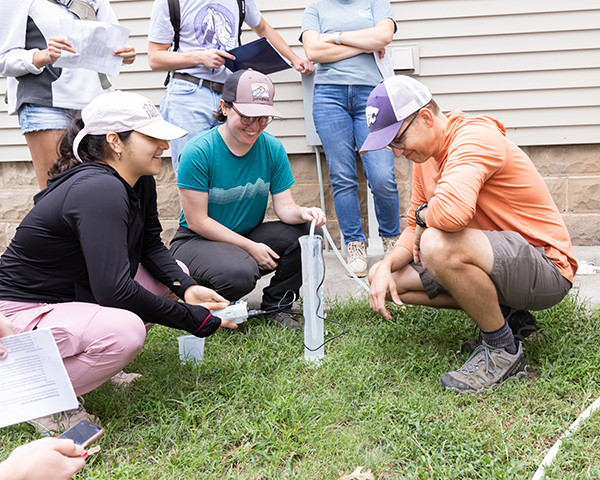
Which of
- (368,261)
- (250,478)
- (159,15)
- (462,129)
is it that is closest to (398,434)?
(250,478)

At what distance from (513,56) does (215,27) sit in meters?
2.39

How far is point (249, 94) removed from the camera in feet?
9.86

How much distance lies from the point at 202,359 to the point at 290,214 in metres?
1.02

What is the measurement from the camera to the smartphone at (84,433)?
1957 mm

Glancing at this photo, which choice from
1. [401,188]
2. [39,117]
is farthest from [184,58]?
[401,188]

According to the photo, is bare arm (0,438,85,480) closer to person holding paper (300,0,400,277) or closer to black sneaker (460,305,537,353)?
black sneaker (460,305,537,353)

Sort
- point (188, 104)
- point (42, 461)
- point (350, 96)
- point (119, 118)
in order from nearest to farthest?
point (42, 461) → point (119, 118) → point (188, 104) → point (350, 96)

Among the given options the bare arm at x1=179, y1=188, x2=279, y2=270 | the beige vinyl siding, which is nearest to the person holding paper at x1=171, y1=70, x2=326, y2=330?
the bare arm at x1=179, y1=188, x2=279, y2=270

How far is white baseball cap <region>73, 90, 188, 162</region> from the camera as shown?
229 cm

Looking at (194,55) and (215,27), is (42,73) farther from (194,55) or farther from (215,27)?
(215,27)

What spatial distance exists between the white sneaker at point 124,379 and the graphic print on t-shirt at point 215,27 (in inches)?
84.9

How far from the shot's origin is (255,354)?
2.82 meters

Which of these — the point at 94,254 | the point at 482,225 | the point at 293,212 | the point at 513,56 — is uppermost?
the point at 513,56

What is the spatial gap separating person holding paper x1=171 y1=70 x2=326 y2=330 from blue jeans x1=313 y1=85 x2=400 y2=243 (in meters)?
0.77
